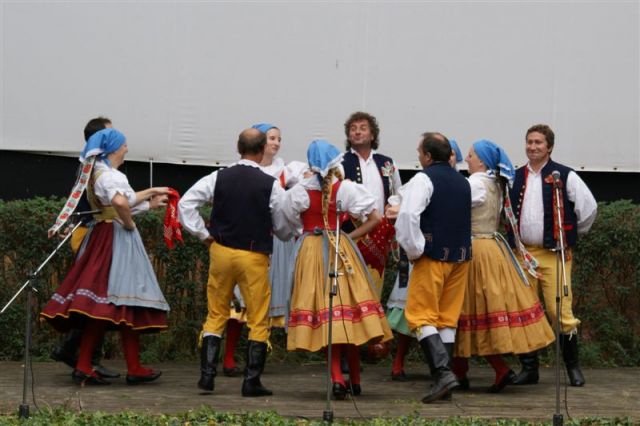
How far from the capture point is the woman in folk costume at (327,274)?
277 inches

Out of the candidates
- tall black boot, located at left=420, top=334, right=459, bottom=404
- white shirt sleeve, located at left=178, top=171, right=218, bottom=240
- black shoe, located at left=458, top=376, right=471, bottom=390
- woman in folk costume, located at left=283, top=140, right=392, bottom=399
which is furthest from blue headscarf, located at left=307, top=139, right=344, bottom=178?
black shoe, located at left=458, top=376, right=471, bottom=390

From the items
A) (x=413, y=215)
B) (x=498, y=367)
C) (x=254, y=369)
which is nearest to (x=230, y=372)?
(x=254, y=369)

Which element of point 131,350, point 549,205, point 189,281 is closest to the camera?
point 131,350

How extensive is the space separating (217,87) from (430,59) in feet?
5.55

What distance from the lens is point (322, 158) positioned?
699 cm

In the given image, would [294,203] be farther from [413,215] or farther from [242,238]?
[413,215]

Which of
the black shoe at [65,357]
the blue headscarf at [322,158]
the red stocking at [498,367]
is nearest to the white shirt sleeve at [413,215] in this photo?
the blue headscarf at [322,158]

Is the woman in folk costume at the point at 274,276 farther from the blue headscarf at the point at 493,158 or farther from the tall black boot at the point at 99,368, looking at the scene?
the blue headscarf at the point at 493,158

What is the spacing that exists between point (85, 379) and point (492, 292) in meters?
2.46

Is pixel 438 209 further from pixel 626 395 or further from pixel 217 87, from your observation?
pixel 217 87

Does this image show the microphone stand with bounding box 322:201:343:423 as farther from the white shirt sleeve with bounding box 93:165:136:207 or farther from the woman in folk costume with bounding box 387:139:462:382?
the white shirt sleeve with bounding box 93:165:136:207

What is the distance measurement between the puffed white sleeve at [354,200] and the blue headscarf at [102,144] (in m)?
1.40

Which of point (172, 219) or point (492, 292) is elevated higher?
point (172, 219)

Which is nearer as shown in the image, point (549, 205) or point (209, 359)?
point (209, 359)
